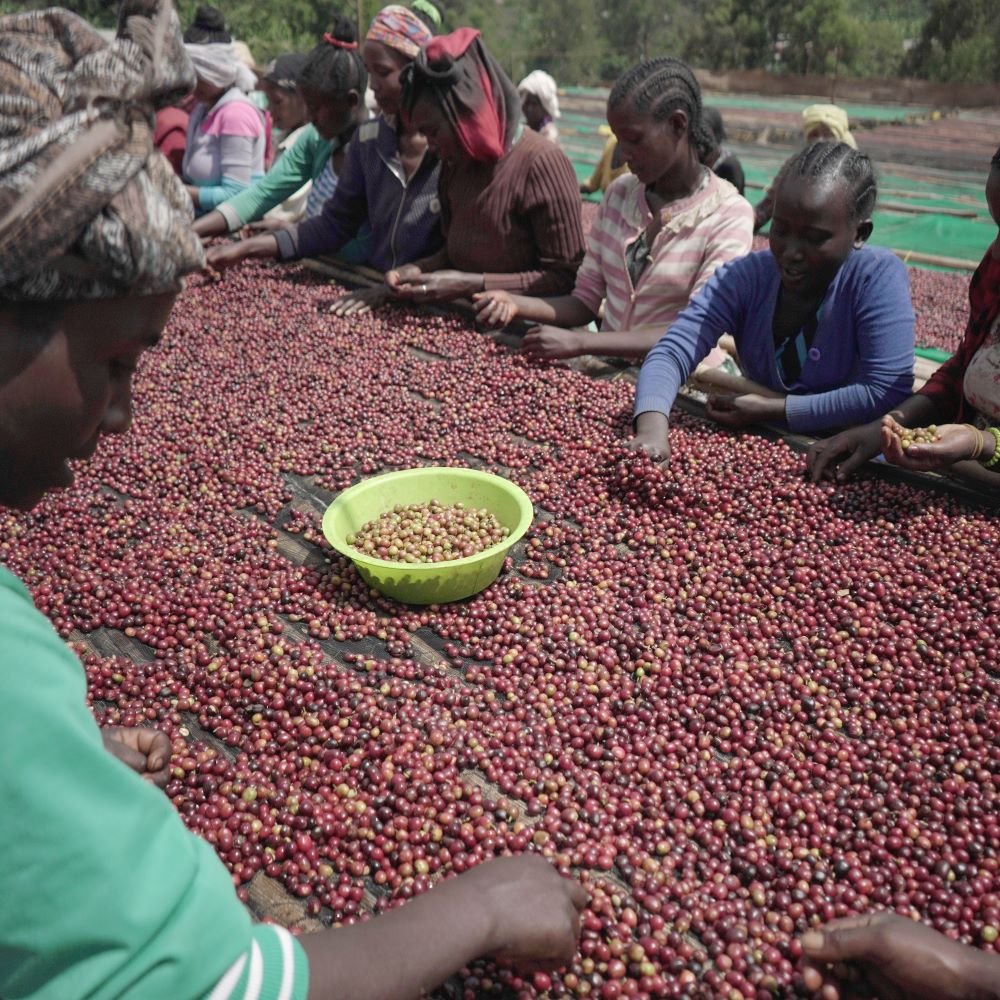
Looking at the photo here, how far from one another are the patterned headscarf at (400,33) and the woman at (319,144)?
2.56 feet

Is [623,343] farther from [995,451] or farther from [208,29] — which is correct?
[208,29]

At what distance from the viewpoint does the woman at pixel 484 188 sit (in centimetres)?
411

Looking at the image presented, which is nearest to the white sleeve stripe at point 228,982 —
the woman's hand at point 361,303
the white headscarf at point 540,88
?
the woman's hand at point 361,303

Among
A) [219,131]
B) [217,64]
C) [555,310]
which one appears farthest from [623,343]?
[217,64]

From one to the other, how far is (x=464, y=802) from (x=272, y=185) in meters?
5.77

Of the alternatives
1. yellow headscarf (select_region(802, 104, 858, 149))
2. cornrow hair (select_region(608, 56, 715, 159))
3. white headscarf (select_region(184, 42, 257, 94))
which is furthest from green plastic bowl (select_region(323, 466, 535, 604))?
yellow headscarf (select_region(802, 104, 858, 149))

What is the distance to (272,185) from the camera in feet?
20.7

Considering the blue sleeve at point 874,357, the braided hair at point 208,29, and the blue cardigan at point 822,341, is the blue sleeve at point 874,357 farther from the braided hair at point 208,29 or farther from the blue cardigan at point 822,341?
the braided hair at point 208,29

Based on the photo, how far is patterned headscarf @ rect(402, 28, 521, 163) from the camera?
4.04 meters

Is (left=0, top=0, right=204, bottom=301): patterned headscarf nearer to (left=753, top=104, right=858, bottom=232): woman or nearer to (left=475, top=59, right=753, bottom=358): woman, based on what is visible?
(left=475, top=59, right=753, bottom=358): woman

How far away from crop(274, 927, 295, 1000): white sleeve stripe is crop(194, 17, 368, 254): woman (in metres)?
5.31

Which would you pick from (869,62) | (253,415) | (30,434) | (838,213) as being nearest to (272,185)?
(253,415)

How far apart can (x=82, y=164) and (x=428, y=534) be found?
1.80 meters

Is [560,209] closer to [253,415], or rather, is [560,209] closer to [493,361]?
[493,361]
